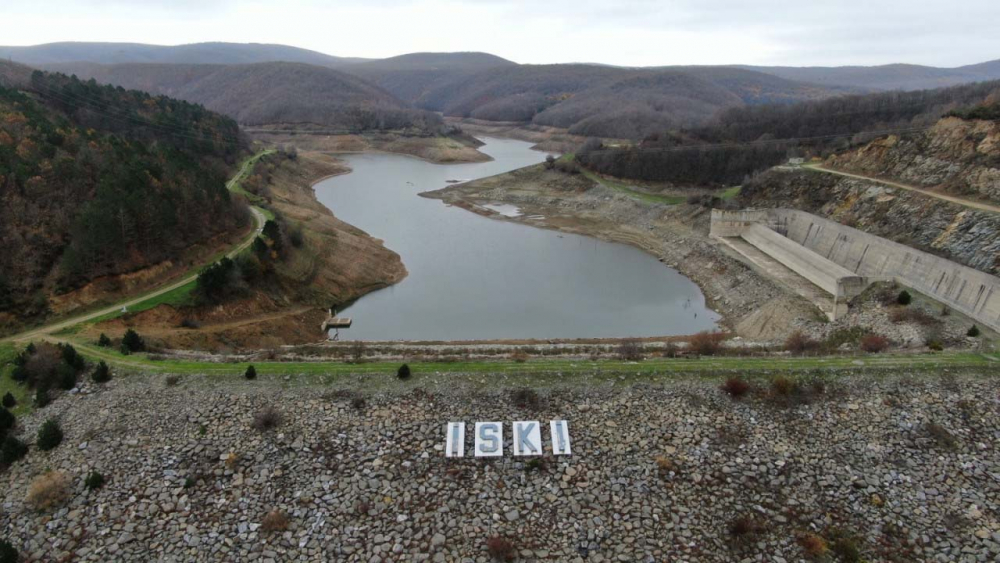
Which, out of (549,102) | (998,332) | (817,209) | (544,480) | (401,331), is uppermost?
(549,102)

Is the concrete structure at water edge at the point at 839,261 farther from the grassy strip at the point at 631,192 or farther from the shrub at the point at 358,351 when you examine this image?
the shrub at the point at 358,351

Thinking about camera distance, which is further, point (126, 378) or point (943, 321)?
point (943, 321)

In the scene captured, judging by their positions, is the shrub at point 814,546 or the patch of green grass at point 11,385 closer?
the shrub at point 814,546

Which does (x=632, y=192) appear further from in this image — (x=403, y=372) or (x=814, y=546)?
(x=814, y=546)

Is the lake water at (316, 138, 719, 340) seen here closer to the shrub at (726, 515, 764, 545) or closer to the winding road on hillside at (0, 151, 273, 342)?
the winding road on hillside at (0, 151, 273, 342)

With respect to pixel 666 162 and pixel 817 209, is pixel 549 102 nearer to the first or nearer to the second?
pixel 666 162

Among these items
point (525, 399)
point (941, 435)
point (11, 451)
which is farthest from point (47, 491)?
point (941, 435)

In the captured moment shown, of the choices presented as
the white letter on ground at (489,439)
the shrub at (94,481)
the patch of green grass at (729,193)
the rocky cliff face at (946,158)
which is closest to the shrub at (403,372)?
the white letter on ground at (489,439)

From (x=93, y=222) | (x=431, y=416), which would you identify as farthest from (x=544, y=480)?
(x=93, y=222)
